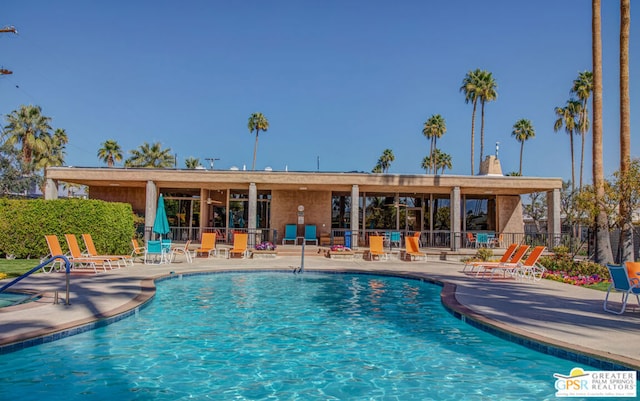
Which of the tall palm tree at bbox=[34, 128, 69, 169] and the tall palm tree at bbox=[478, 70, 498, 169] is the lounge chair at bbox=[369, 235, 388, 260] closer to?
the tall palm tree at bbox=[478, 70, 498, 169]

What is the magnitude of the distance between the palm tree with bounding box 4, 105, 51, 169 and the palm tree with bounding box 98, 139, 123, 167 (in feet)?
23.2

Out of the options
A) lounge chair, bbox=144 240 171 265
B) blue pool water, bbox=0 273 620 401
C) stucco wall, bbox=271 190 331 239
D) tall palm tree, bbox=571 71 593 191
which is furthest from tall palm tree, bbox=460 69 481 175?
blue pool water, bbox=0 273 620 401

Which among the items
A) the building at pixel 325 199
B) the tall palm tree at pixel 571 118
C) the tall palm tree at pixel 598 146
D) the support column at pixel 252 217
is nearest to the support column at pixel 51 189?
the building at pixel 325 199

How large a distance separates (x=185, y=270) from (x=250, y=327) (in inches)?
242

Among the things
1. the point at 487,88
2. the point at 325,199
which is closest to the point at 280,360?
the point at 325,199

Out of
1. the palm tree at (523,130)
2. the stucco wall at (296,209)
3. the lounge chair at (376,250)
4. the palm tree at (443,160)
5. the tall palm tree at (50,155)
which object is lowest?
the lounge chair at (376,250)

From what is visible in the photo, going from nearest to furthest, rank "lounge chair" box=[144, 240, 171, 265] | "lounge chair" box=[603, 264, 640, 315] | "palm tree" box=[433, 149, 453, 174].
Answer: "lounge chair" box=[603, 264, 640, 315] → "lounge chair" box=[144, 240, 171, 265] → "palm tree" box=[433, 149, 453, 174]

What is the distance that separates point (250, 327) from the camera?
688 centimetres

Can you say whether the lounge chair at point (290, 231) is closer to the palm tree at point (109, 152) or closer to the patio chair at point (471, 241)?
the patio chair at point (471, 241)

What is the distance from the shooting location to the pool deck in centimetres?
516

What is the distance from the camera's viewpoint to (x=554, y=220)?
1931cm

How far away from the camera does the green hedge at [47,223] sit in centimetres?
1438

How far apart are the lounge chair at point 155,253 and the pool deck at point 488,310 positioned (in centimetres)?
224

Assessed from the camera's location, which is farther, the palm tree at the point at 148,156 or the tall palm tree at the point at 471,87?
the palm tree at the point at 148,156
